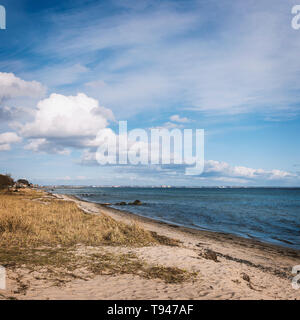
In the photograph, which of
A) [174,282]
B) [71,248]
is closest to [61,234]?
[71,248]

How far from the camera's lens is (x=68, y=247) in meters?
12.5

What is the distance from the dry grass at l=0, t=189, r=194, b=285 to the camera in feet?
30.2

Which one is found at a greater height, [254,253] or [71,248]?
[71,248]

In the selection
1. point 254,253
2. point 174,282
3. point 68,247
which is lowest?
point 254,253

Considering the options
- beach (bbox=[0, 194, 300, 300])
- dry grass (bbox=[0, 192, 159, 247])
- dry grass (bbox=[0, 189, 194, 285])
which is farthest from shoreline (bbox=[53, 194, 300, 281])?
dry grass (bbox=[0, 192, 159, 247])

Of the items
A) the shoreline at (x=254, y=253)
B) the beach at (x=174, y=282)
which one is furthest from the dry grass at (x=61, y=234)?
the shoreline at (x=254, y=253)

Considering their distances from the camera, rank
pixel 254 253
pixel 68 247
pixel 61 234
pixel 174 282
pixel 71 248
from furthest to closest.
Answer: pixel 254 253, pixel 61 234, pixel 68 247, pixel 71 248, pixel 174 282

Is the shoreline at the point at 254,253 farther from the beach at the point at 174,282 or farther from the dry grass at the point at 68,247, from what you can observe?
the dry grass at the point at 68,247

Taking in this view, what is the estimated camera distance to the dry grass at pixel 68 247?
362 inches

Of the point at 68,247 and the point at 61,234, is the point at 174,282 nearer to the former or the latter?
the point at 68,247

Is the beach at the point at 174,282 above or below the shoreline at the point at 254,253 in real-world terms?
above

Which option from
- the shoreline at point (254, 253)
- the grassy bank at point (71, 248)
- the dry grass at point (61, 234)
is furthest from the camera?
the dry grass at point (61, 234)

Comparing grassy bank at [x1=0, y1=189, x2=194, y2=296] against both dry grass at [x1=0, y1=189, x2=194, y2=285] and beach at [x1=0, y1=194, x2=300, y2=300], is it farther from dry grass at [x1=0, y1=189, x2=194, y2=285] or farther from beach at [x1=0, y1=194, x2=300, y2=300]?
beach at [x1=0, y1=194, x2=300, y2=300]
